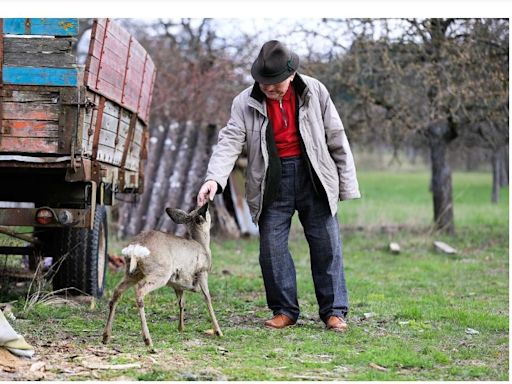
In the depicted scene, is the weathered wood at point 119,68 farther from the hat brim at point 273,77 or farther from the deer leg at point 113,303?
the deer leg at point 113,303

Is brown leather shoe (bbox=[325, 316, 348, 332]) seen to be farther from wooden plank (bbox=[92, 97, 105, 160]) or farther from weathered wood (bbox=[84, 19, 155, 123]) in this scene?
weathered wood (bbox=[84, 19, 155, 123])

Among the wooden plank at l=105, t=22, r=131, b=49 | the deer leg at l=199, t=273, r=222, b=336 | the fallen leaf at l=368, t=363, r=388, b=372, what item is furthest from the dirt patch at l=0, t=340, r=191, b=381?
the wooden plank at l=105, t=22, r=131, b=49

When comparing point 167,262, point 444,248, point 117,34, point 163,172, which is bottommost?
point 444,248

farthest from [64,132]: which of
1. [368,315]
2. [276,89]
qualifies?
Result: [368,315]

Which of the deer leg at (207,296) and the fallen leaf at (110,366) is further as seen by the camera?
the deer leg at (207,296)

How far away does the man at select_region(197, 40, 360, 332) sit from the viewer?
685 cm

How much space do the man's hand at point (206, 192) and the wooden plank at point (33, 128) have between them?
1338 millimetres

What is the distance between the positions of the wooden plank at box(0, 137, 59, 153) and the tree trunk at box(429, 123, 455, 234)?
1041cm

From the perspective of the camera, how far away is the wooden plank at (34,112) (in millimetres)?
6922

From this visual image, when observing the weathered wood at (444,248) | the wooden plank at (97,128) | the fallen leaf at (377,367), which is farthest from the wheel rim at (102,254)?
the weathered wood at (444,248)

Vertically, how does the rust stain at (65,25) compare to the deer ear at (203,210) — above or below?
above

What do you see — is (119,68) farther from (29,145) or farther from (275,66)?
(275,66)

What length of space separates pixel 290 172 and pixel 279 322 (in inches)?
46.4

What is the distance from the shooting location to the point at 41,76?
692 cm
